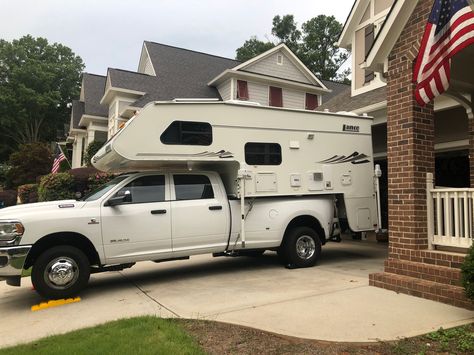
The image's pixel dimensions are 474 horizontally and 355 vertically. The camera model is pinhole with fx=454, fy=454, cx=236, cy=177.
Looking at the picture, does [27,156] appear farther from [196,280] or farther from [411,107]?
[411,107]

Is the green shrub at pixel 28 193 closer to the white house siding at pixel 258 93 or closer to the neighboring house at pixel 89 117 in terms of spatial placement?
the neighboring house at pixel 89 117

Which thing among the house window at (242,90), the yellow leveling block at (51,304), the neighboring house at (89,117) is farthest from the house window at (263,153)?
the neighboring house at (89,117)

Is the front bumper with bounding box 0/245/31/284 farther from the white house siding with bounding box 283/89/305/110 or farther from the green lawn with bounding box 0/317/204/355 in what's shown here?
the white house siding with bounding box 283/89/305/110

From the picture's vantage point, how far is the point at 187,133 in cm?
799

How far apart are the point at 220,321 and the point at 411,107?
4209 mm

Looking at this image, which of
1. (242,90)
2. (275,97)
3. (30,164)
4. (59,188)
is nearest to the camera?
(59,188)

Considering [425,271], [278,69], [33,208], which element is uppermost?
[278,69]

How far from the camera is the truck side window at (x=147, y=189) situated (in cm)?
758

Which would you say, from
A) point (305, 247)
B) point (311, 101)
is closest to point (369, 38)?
point (305, 247)

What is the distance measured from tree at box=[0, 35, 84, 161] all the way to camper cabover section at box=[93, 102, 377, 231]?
4351 centimetres

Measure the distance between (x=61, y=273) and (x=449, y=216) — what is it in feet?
18.6

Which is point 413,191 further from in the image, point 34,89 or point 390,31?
point 34,89

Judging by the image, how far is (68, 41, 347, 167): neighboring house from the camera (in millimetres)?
24609

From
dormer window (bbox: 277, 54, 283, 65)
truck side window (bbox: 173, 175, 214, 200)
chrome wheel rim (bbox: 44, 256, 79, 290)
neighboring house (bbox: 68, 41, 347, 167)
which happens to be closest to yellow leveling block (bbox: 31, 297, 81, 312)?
chrome wheel rim (bbox: 44, 256, 79, 290)
